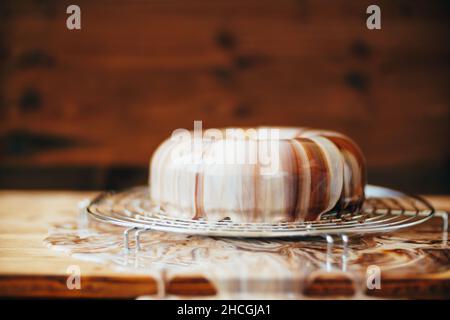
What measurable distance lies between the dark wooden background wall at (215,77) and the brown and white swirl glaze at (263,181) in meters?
0.67

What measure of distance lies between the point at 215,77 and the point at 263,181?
748 mm

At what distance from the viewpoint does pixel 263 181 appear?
709mm

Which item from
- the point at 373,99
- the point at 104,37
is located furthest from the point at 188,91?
the point at 373,99

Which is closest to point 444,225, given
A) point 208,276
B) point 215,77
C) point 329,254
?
point 329,254

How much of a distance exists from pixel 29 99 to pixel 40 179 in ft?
0.70

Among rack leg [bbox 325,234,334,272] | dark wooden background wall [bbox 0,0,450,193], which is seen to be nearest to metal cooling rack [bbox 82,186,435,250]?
rack leg [bbox 325,234,334,272]

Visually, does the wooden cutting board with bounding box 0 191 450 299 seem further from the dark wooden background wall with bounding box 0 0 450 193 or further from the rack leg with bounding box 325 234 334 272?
the dark wooden background wall with bounding box 0 0 450 193

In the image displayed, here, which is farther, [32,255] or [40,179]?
[40,179]

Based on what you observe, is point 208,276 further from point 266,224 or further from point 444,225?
point 444,225

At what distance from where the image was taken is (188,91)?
1.42 m

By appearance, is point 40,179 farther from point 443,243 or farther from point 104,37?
point 443,243

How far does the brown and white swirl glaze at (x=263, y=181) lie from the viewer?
71 centimetres

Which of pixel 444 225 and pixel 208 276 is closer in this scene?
pixel 208 276
